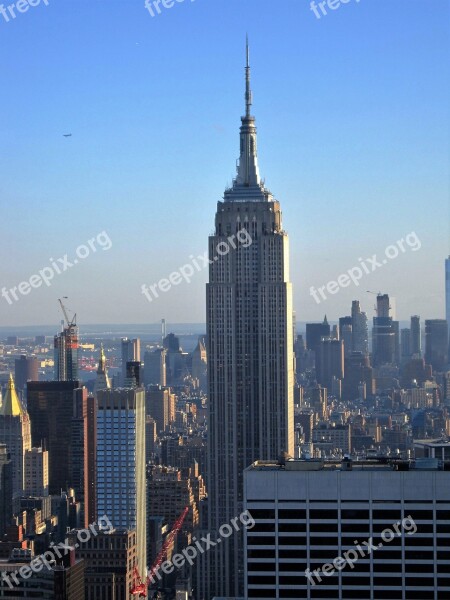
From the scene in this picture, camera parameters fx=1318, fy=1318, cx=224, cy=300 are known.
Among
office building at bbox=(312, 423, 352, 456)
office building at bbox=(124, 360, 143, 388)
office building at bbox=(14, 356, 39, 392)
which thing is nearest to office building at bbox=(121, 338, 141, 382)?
office building at bbox=(124, 360, 143, 388)

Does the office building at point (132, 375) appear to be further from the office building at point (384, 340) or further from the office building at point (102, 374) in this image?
the office building at point (384, 340)

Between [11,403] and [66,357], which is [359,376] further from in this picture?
[11,403]

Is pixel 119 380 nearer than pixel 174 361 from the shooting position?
Yes

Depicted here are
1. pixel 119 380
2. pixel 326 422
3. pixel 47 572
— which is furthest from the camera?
pixel 326 422

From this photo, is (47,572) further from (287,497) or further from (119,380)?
(119,380)

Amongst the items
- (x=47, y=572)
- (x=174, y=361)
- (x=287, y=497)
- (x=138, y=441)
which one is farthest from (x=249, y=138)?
(x=287, y=497)

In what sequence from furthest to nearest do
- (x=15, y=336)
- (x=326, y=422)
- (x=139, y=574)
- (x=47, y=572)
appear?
1. (x=326, y=422)
2. (x=15, y=336)
3. (x=139, y=574)
4. (x=47, y=572)

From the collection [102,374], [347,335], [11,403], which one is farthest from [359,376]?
[11,403]
